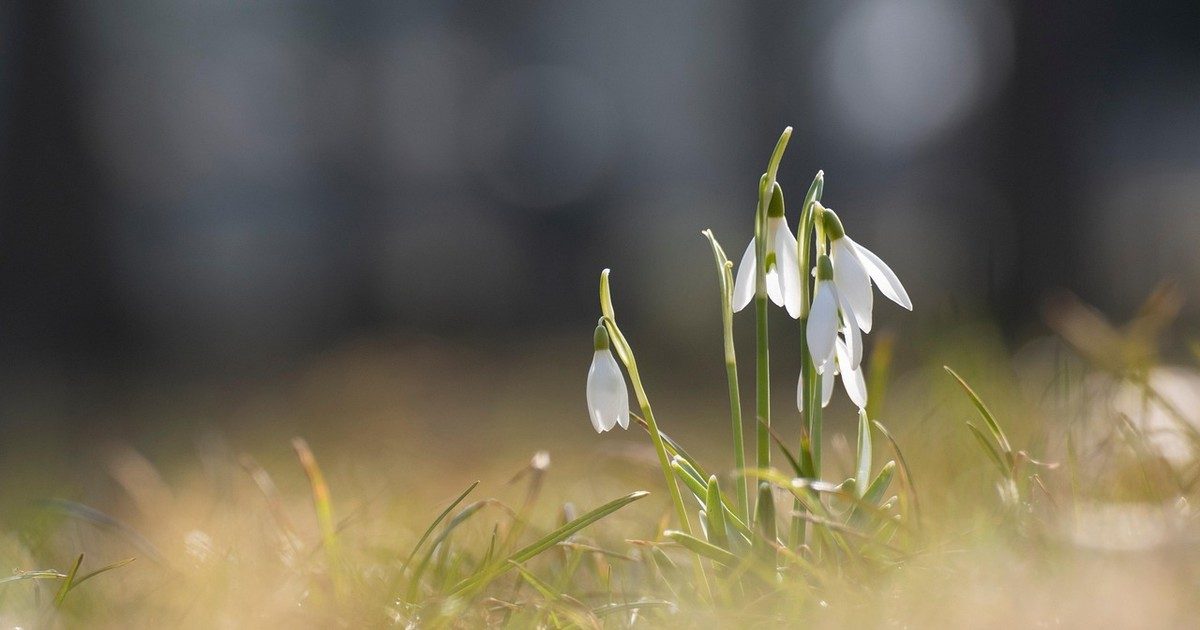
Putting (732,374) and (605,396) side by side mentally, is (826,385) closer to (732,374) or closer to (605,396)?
(732,374)

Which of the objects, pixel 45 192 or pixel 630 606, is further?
pixel 45 192

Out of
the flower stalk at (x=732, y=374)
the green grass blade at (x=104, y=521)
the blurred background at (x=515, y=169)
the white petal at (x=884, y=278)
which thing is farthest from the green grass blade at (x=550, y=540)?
the blurred background at (x=515, y=169)

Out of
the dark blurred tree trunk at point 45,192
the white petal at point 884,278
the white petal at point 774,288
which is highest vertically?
the white petal at point 884,278

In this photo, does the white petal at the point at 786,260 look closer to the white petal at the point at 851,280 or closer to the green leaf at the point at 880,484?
the white petal at the point at 851,280

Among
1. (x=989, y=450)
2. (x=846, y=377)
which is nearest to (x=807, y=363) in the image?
(x=846, y=377)

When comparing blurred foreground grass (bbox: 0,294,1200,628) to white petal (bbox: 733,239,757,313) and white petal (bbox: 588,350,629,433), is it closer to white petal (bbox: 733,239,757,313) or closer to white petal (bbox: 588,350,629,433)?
white petal (bbox: 588,350,629,433)

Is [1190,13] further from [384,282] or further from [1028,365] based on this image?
[384,282]
